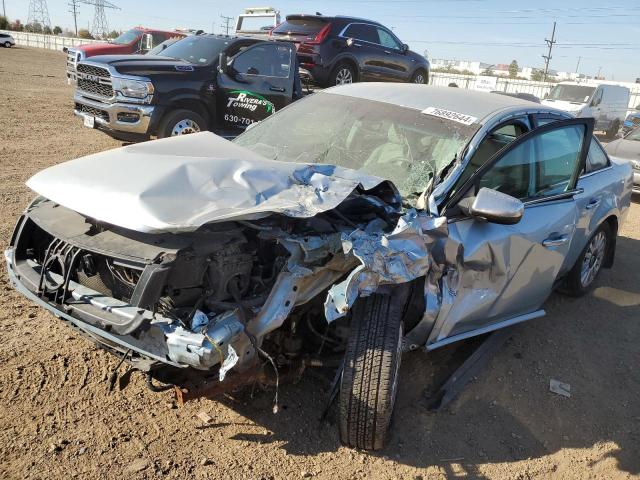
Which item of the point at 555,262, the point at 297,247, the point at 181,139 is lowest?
the point at 555,262

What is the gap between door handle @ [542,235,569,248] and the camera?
11.6 feet

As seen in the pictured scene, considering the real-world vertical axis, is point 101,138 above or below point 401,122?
below

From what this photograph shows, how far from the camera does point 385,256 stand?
256 centimetres

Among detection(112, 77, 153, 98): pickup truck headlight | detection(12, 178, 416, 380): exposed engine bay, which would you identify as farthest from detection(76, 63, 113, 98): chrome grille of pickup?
detection(12, 178, 416, 380): exposed engine bay

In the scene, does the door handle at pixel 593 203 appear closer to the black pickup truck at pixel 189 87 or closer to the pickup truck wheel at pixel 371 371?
the pickup truck wheel at pixel 371 371

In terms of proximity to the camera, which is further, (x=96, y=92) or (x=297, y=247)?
(x=96, y=92)

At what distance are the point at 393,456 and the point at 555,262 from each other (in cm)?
184

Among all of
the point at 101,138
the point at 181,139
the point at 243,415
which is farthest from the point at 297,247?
the point at 101,138

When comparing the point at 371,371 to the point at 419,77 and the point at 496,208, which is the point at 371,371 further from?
the point at 419,77

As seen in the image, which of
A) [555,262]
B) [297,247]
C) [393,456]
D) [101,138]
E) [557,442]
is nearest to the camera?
[297,247]

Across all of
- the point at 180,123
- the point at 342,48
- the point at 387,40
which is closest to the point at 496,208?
the point at 180,123

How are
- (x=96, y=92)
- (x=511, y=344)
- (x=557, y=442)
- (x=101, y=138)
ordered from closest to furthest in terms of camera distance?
(x=557, y=442) < (x=511, y=344) < (x=96, y=92) < (x=101, y=138)

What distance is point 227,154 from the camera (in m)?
3.17

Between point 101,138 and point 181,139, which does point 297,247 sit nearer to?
point 181,139
